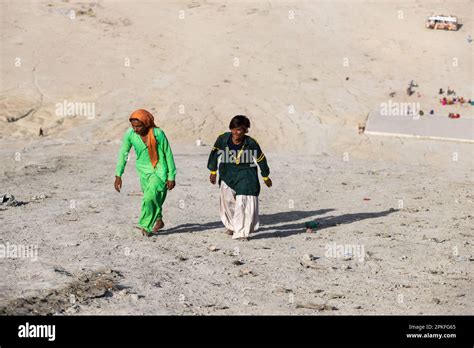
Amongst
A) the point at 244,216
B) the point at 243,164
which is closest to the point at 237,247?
the point at 244,216

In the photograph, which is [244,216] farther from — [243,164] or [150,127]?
[150,127]

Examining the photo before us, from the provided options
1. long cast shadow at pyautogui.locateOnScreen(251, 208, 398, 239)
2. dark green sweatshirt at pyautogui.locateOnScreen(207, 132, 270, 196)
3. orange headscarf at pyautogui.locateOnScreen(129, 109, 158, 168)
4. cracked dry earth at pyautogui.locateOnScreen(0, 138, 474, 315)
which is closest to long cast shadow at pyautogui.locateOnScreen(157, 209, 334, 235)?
cracked dry earth at pyautogui.locateOnScreen(0, 138, 474, 315)

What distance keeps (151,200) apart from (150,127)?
0.93m

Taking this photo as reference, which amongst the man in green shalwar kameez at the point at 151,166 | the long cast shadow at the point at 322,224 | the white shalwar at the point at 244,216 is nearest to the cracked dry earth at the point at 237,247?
the long cast shadow at the point at 322,224

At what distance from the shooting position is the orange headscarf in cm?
990

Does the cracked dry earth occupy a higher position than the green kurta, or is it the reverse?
the green kurta

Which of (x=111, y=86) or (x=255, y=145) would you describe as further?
(x=111, y=86)

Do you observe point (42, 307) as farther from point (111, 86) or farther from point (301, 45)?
A: point (301, 45)

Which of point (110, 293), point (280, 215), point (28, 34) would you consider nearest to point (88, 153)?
point (280, 215)

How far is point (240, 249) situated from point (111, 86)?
15.6 metres

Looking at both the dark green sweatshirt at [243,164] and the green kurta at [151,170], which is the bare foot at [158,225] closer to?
the green kurta at [151,170]

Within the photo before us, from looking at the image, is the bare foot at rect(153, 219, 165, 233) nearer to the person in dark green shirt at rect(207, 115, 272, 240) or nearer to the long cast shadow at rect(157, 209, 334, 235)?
the long cast shadow at rect(157, 209, 334, 235)

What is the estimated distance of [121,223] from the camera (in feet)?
36.4

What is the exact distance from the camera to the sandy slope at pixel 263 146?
847cm
